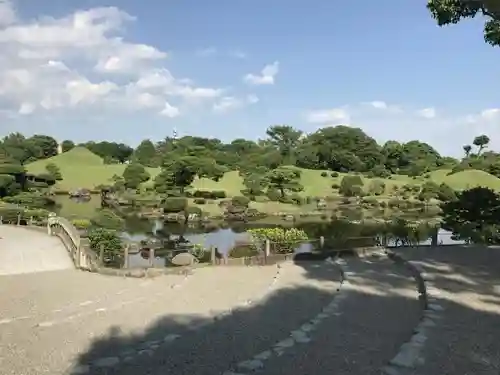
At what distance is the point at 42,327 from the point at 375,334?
4.68 m

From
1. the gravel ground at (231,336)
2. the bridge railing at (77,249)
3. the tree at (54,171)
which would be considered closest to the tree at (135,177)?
the tree at (54,171)

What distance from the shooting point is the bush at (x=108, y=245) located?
630 inches

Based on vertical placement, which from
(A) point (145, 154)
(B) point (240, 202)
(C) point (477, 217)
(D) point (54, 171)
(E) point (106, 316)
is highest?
(A) point (145, 154)

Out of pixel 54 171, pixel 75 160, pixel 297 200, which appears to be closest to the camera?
pixel 297 200

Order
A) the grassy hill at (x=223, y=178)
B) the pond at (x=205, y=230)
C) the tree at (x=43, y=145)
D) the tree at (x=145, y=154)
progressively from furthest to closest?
the tree at (x=43, y=145)
the tree at (x=145, y=154)
the grassy hill at (x=223, y=178)
the pond at (x=205, y=230)

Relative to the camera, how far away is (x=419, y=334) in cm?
634

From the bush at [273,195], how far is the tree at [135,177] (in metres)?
16.5

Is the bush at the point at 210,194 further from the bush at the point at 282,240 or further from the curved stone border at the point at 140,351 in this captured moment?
the curved stone border at the point at 140,351

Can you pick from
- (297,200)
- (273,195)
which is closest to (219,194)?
(273,195)

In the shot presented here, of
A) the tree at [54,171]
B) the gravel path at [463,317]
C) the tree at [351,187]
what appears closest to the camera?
the gravel path at [463,317]

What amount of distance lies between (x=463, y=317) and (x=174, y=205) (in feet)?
128

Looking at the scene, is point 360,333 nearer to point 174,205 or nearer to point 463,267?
point 463,267

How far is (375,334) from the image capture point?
22.0ft

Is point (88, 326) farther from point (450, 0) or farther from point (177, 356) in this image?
point (450, 0)
